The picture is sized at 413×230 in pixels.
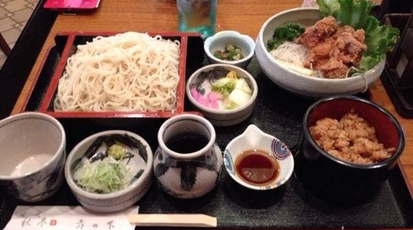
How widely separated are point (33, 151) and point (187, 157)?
1.80ft

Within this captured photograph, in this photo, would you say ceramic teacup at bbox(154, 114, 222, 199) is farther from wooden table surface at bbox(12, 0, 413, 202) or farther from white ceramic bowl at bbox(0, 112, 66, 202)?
wooden table surface at bbox(12, 0, 413, 202)

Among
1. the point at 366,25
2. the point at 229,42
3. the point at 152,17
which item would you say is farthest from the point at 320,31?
the point at 152,17

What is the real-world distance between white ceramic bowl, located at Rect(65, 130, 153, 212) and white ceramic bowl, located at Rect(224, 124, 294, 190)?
0.79ft

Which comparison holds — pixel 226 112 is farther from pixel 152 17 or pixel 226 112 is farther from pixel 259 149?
pixel 152 17

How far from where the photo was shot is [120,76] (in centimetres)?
135

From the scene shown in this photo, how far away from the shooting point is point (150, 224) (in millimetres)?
1063

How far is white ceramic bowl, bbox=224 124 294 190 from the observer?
112 cm

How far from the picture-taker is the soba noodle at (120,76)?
130 centimetres

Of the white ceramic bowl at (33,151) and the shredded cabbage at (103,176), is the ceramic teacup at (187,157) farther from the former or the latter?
the white ceramic bowl at (33,151)

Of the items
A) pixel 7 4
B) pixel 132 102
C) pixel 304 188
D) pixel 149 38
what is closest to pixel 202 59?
pixel 149 38

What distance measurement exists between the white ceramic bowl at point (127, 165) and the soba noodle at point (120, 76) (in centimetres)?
15

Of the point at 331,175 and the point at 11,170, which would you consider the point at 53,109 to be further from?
the point at 331,175

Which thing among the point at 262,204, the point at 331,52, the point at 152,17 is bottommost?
the point at 262,204

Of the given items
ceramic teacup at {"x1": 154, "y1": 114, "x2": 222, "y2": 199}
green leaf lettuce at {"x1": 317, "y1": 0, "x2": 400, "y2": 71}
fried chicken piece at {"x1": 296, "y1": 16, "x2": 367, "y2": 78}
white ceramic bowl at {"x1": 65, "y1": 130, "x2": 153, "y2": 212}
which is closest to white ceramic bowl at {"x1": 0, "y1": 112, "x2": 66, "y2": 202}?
white ceramic bowl at {"x1": 65, "y1": 130, "x2": 153, "y2": 212}
